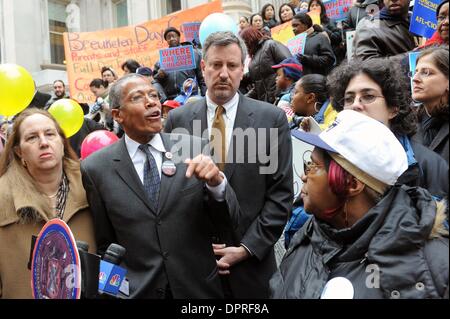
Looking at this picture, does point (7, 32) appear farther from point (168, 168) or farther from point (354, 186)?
point (354, 186)

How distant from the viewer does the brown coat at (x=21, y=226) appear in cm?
260

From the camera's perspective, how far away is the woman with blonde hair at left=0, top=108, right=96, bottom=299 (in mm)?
2607

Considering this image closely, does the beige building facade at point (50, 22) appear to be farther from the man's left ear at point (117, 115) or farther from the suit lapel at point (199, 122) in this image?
the man's left ear at point (117, 115)

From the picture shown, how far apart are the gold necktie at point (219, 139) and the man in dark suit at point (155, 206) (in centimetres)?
26

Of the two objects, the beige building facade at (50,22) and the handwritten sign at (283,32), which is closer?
the handwritten sign at (283,32)

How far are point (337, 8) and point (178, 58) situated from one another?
2736mm

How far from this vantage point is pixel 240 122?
9.87 feet

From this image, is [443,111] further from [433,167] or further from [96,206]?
[96,206]

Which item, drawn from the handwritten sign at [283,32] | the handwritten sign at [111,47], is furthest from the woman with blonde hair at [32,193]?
the handwritten sign at [111,47]

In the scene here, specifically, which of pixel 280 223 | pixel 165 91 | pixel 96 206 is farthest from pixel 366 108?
pixel 165 91

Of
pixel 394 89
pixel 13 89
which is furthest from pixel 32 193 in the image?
pixel 13 89

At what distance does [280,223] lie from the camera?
9.49 ft

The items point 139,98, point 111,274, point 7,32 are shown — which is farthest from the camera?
point 7,32

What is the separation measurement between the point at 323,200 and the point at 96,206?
3.82 ft
